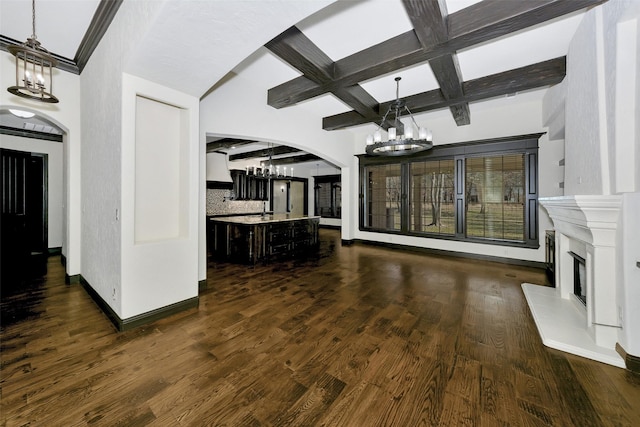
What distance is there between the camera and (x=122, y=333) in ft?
7.72

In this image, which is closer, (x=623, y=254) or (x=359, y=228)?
(x=623, y=254)

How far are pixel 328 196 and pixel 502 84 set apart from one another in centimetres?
802

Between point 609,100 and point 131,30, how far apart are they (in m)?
4.28

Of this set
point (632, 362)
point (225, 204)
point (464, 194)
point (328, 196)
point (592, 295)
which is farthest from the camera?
point (328, 196)

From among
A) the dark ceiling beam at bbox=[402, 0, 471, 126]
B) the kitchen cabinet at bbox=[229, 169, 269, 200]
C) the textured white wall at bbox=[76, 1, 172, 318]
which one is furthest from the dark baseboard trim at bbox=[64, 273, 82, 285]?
the dark ceiling beam at bbox=[402, 0, 471, 126]

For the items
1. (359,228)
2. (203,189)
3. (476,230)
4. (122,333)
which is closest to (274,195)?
(359,228)

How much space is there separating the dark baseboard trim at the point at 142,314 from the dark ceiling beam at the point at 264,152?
5235mm

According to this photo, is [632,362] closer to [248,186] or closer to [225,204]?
[225,204]

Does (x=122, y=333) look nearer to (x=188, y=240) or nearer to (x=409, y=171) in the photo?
(x=188, y=240)

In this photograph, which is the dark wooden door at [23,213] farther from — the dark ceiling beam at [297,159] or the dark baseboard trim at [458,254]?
the dark baseboard trim at [458,254]

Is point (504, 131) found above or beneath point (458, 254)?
above

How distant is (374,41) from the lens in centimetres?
297

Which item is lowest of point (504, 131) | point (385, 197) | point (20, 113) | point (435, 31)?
point (385, 197)

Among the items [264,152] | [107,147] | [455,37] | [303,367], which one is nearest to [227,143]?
[264,152]
